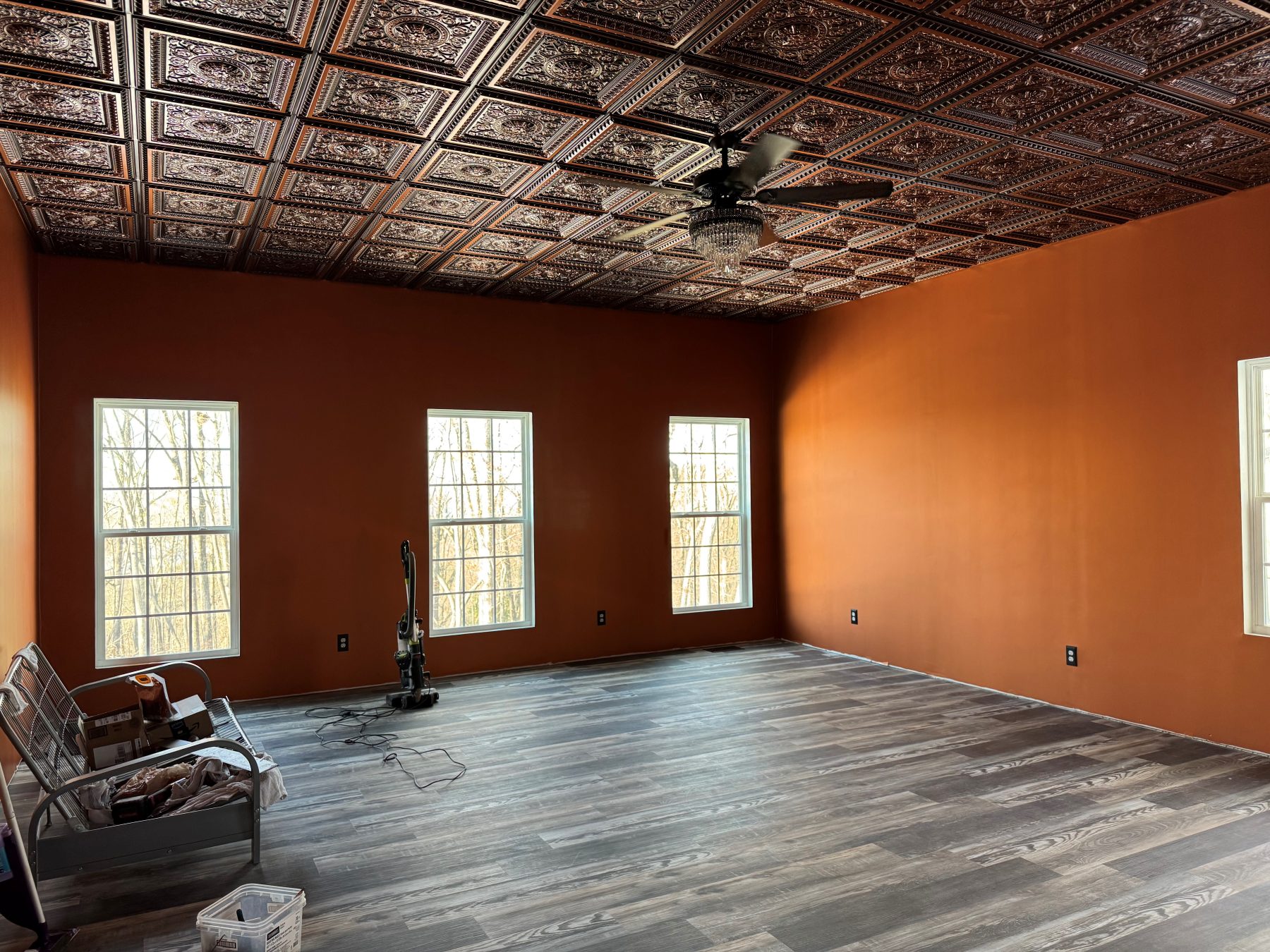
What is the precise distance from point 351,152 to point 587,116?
117 centimetres

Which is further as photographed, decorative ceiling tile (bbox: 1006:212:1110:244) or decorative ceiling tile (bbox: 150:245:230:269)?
decorative ceiling tile (bbox: 150:245:230:269)

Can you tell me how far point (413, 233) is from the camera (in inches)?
213

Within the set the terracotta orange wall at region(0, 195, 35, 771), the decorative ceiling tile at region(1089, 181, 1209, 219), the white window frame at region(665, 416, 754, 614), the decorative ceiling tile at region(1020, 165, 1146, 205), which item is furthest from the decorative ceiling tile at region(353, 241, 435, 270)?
the decorative ceiling tile at region(1089, 181, 1209, 219)

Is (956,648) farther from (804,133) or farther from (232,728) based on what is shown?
(232,728)

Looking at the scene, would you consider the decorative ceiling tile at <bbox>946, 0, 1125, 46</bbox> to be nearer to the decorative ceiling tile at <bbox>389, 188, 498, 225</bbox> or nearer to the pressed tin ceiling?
the pressed tin ceiling

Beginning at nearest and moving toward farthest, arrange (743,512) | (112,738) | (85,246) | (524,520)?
(112,738) < (85,246) < (524,520) < (743,512)

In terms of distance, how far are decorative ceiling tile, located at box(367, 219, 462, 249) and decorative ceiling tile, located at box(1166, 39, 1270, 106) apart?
3719mm

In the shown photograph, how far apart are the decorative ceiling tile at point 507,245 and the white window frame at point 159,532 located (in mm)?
2169

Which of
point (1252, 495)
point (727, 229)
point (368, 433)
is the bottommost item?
point (1252, 495)

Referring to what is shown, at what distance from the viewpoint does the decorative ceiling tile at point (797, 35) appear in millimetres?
2930

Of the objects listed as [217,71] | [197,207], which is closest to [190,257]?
[197,207]

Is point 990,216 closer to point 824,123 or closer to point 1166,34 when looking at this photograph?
point 824,123

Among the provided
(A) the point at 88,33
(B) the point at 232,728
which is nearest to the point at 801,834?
(B) the point at 232,728

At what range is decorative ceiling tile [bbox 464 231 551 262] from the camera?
5488 millimetres
